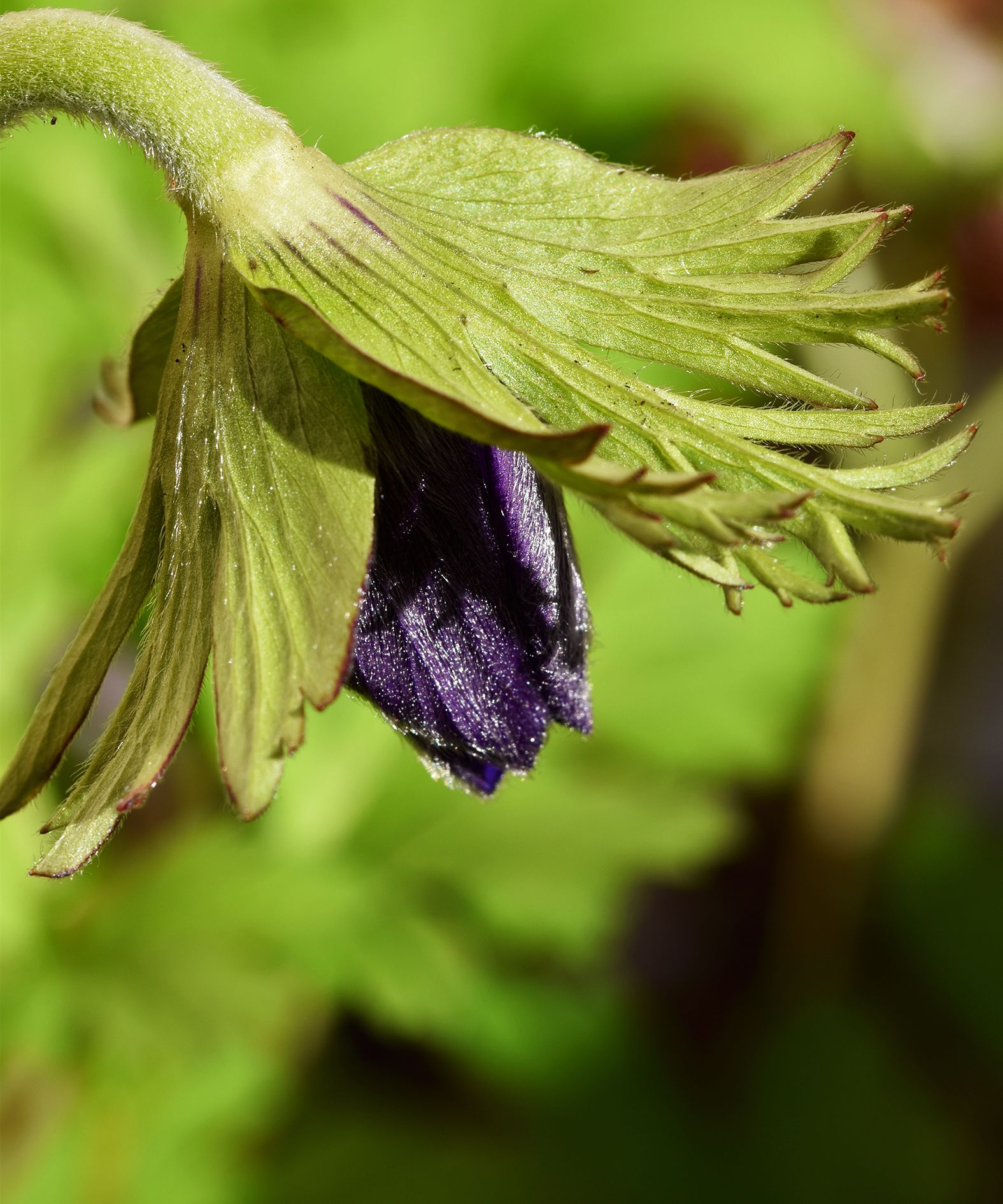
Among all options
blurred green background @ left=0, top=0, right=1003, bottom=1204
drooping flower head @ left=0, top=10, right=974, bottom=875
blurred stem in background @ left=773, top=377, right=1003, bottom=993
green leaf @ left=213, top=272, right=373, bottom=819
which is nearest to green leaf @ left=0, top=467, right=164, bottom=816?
drooping flower head @ left=0, top=10, right=974, bottom=875

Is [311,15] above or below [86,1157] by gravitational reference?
above

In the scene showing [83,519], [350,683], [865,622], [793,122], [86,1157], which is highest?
[350,683]

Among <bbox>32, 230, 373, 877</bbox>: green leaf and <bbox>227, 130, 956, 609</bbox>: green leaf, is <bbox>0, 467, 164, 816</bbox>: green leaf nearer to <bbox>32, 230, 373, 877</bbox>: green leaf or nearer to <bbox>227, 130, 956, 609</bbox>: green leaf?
<bbox>32, 230, 373, 877</bbox>: green leaf

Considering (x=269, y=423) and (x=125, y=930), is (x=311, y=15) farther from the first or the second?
(x=269, y=423)

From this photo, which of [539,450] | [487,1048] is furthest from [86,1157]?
[539,450]

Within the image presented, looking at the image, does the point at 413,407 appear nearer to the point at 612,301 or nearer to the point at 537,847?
the point at 612,301

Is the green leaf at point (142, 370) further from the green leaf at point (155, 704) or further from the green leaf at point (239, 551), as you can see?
the green leaf at point (155, 704)

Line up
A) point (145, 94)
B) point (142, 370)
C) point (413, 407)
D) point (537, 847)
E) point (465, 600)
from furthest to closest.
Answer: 1. point (537, 847)
2. point (142, 370)
3. point (465, 600)
4. point (145, 94)
5. point (413, 407)

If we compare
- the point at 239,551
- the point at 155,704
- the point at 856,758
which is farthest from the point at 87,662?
the point at 856,758
